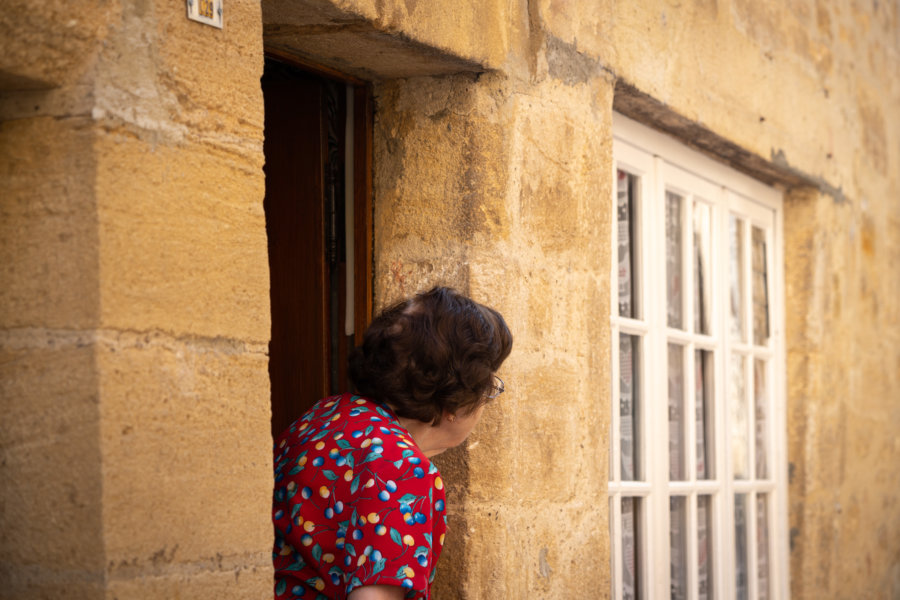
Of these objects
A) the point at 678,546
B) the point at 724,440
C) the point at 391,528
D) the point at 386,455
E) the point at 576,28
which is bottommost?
the point at 678,546

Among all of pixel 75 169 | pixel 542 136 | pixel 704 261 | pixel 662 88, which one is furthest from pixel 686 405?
pixel 75 169

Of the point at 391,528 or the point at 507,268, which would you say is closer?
the point at 391,528

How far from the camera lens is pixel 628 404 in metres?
3.58

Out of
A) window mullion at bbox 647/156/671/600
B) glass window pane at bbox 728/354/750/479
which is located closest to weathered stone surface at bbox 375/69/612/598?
window mullion at bbox 647/156/671/600

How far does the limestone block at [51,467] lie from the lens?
1726 mm

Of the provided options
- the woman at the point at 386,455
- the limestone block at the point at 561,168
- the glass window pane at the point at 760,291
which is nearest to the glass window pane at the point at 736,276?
the glass window pane at the point at 760,291

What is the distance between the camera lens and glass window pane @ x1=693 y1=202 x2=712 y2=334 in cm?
405

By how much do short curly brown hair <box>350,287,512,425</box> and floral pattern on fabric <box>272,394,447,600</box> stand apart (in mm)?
80

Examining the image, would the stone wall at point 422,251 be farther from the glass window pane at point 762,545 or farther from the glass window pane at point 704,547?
the glass window pane at point 704,547

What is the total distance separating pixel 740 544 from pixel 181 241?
3038 mm

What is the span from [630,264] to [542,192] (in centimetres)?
82

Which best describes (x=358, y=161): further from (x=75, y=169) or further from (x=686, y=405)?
(x=686, y=405)

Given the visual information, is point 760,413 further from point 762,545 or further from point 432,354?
point 432,354

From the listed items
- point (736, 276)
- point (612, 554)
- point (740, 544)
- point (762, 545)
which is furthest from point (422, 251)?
point (762, 545)
